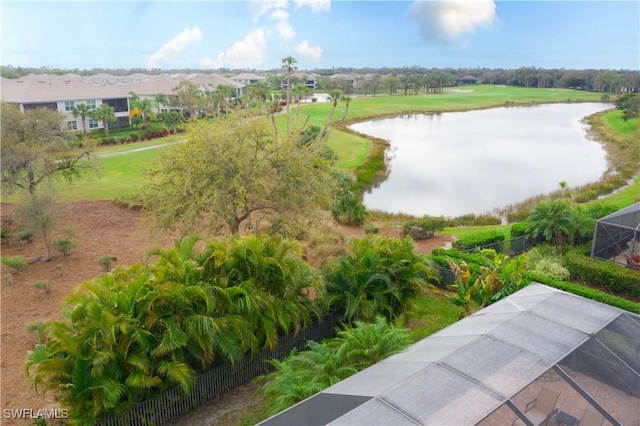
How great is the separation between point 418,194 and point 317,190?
19174 mm

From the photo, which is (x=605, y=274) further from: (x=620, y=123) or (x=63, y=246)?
(x=620, y=123)

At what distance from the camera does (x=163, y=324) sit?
339 inches

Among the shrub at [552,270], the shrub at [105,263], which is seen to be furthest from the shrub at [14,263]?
the shrub at [552,270]

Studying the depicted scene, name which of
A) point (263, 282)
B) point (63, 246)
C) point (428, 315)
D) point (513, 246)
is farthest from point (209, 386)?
point (513, 246)

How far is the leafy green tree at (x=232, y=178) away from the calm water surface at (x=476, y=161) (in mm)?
14929

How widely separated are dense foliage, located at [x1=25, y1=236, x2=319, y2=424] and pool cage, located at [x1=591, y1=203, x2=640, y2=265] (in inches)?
464

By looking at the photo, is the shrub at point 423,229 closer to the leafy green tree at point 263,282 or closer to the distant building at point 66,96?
the leafy green tree at point 263,282

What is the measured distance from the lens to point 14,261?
51.5 feet

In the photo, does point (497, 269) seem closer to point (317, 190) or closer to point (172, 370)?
point (317, 190)

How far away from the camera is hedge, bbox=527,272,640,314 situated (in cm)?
1207

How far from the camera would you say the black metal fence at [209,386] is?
8.25 meters

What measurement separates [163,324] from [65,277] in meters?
9.41

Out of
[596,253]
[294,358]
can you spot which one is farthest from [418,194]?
[294,358]

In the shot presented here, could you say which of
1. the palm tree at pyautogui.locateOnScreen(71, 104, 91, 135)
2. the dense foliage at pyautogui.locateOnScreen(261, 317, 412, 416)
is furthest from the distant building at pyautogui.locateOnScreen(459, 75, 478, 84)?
the dense foliage at pyautogui.locateOnScreen(261, 317, 412, 416)
